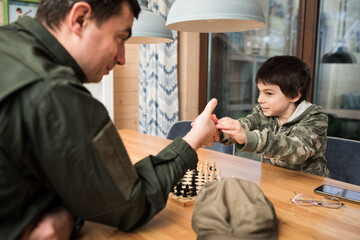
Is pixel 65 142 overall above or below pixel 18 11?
below

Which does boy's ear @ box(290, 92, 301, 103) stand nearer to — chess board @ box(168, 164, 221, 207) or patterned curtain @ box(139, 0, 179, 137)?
chess board @ box(168, 164, 221, 207)

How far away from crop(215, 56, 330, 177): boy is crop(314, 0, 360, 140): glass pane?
41.7 inches

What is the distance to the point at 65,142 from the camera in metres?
0.60

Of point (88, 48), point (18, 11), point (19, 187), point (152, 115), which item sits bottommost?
point (152, 115)

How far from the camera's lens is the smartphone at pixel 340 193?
1.03 m

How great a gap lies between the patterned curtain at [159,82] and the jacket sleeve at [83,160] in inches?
99.0

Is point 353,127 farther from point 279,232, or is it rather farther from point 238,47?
point 279,232

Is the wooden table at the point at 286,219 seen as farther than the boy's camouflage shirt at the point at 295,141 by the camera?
No

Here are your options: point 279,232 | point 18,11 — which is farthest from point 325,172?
point 18,11

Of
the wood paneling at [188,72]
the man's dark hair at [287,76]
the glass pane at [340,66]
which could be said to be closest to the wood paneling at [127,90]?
the wood paneling at [188,72]

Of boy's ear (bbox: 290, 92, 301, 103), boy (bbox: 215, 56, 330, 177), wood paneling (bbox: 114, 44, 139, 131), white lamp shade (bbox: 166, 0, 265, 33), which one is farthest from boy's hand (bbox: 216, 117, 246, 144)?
wood paneling (bbox: 114, 44, 139, 131)

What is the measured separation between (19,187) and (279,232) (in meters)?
0.61

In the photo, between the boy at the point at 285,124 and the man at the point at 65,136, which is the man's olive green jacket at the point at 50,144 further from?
the boy at the point at 285,124

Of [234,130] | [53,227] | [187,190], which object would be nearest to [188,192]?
[187,190]
